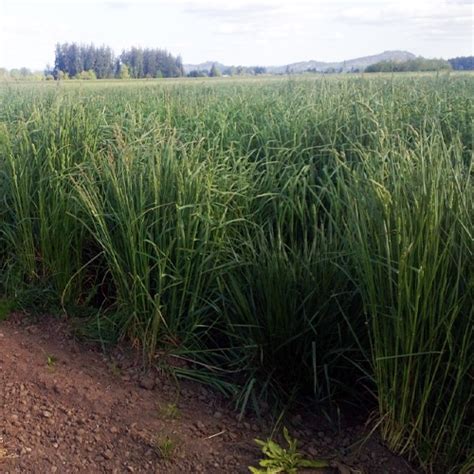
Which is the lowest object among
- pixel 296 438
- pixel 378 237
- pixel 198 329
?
pixel 296 438

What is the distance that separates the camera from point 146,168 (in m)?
3.39

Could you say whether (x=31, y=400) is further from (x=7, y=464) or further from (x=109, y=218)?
(x=109, y=218)

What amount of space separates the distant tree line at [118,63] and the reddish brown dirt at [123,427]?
848 cm

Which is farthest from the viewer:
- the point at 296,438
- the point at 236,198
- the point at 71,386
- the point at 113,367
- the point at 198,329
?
the point at 236,198

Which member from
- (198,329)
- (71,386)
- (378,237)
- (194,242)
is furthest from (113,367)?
(378,237)

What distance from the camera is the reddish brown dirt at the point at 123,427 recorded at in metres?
2.50

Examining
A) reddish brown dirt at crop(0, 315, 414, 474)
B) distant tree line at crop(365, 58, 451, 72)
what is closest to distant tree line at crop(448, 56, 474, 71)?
distant tree line at crop(365, 58, 451, 72)

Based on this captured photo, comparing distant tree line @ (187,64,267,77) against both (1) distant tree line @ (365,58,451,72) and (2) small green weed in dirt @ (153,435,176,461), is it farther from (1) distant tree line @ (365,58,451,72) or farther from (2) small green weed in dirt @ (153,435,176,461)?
(2) small green weed in dirt @ (153,435,176,461)

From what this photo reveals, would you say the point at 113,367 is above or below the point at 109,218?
below

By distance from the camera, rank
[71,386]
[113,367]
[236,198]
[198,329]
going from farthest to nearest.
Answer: [236,198]
[198,329]
[113,367]
[71,386]

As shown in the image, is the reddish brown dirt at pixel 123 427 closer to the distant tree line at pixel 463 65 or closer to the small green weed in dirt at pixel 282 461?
the small green weed in dirt at pixel 282 461

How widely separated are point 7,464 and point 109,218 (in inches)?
56.3

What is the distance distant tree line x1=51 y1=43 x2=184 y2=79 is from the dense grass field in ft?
23.0

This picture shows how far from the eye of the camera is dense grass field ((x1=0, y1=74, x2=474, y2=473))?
2.37m
